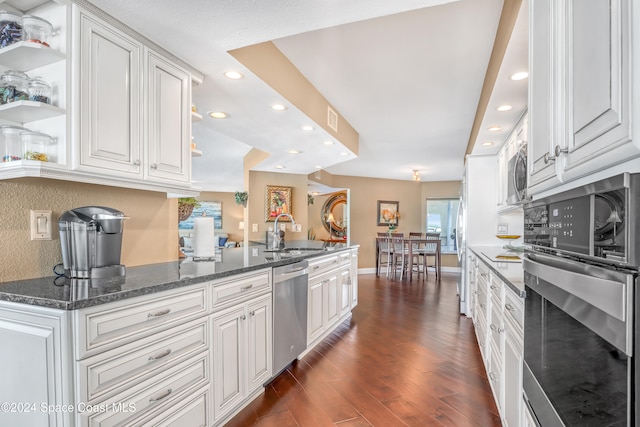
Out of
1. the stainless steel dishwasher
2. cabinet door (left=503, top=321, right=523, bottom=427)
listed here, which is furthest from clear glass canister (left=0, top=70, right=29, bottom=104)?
cabinet door (left=503, top=321, right=523, bottom=427)

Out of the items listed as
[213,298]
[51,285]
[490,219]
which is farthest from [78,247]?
[490,219]

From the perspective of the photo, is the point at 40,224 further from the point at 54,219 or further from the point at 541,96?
the point at 541,96

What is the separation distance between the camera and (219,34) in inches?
69.5

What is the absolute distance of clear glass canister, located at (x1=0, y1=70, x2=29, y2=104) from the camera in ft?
4.69

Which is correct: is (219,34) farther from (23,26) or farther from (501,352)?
(501,352)

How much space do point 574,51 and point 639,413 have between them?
2.71 feet

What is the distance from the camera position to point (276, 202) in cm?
557

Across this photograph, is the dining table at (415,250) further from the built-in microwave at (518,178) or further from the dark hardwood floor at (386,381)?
the built-in microwave at (518,178)

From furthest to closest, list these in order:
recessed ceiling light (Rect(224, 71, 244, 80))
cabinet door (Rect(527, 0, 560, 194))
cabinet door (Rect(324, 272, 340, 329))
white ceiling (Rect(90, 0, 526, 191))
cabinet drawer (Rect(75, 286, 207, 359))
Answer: cabinet door (Rect(324, 272, 340, 329))
recessed ceiling light (Rect(224, 71, 244, 80))
white ceiling (Rect(90, 0, 526, 191))
cabinet drawer (Rect(75, 286, 207, 359))
cabinet door (Rect(527, 0, 560, 194))

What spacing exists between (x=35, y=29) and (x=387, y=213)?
7738mm

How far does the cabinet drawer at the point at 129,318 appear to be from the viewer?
116 centimetres

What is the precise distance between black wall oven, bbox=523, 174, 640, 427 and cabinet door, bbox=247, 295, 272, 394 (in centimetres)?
150

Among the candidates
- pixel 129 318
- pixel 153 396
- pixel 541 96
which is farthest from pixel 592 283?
pixel 153 396

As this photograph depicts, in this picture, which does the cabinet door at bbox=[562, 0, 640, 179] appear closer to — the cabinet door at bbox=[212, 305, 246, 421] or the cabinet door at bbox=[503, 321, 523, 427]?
the cabinet door at bbox=[503, 321, 523, 427]
